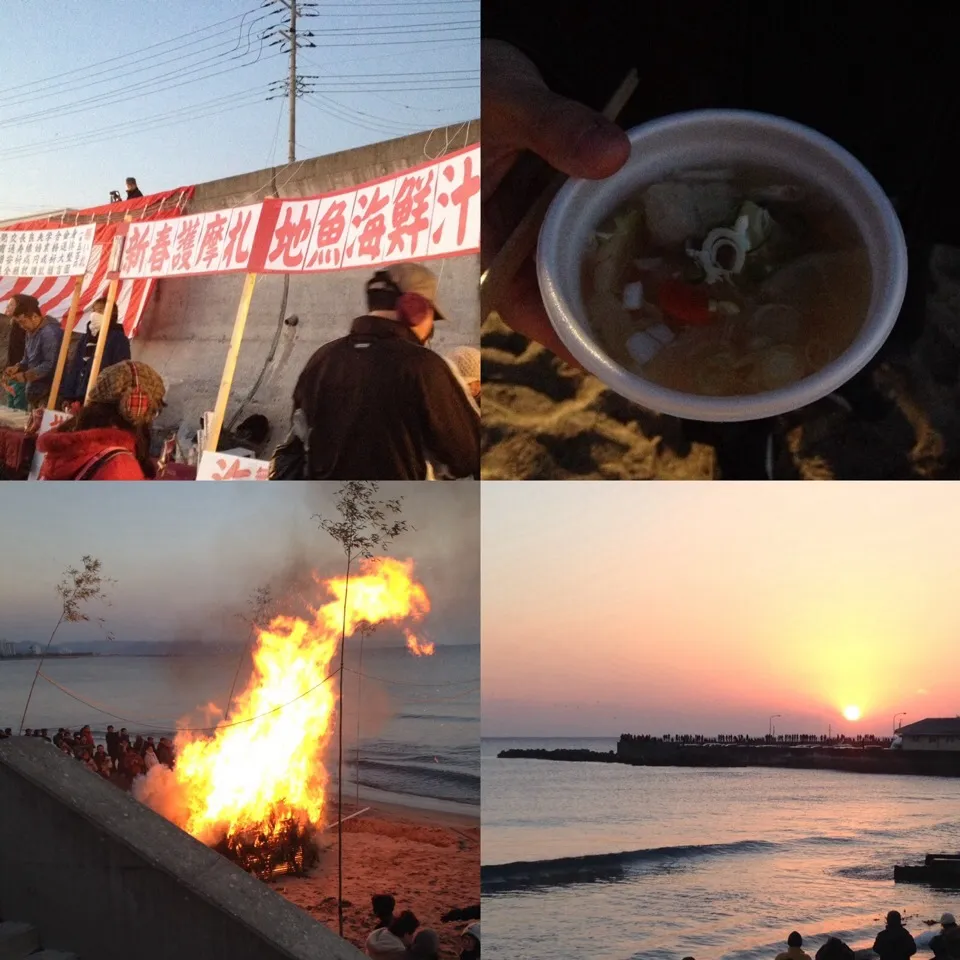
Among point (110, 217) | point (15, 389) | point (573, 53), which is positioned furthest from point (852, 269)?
point (15, 389)

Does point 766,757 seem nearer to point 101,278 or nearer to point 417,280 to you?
point 417,280

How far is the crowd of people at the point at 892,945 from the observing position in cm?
241

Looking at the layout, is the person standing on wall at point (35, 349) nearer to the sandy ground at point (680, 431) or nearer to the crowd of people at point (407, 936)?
the sandy ground at point (680, 431)

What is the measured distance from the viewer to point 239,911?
7.45 feet

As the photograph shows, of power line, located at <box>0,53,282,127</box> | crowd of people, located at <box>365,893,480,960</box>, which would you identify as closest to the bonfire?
crowd of people, located at <box>365,893,480,960</box>

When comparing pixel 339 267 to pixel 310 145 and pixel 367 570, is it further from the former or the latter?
pixel 367 570

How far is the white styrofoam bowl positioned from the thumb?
0.09ft

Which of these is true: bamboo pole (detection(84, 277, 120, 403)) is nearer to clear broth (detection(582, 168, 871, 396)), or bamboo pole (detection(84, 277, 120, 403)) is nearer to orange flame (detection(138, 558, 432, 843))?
orange flame (detection(138, 558, 432, 843))

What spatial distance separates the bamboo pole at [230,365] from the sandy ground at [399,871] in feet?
3.06

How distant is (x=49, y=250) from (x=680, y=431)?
1.59 metres

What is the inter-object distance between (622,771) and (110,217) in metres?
1.81

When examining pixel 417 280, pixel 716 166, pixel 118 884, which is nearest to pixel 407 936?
pixel 118 884

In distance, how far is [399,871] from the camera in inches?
98.3

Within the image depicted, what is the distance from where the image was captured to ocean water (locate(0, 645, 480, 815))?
8.23ft
